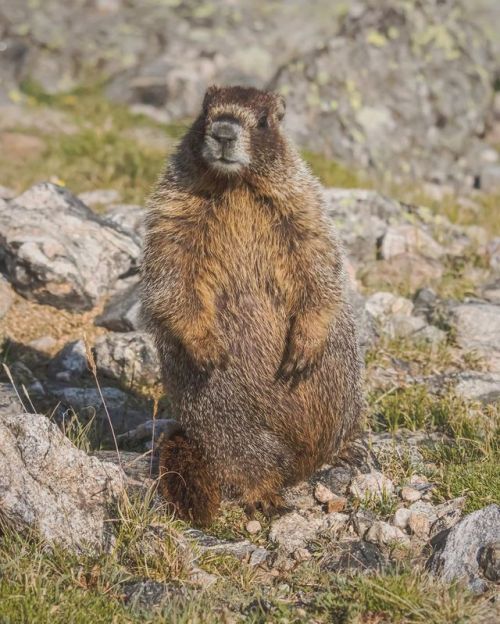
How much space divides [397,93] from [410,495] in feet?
23.3

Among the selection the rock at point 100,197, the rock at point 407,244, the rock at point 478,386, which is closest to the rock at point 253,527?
the rock at point 478,386

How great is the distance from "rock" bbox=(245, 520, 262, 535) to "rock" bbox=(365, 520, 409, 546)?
571 millimetres

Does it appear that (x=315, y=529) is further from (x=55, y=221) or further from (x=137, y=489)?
(x=55, y=221)

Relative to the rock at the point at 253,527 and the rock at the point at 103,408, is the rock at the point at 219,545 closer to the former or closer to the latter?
the rock at the point at 253,527

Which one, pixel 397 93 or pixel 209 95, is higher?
pixel 397 93

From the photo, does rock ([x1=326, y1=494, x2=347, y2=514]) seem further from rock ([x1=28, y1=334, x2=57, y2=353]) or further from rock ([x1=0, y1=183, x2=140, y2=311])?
rock ([x1=0, y1=183, x2=140, y2=311])

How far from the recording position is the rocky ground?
391 centimetres

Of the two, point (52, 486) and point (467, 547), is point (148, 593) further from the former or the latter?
point (467, 547)

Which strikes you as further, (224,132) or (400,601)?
(224,132)

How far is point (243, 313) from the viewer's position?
15.6ft

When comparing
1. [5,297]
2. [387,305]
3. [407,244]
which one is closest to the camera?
[5,297]

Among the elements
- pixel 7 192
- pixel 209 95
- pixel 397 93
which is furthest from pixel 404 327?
pixel 397 93

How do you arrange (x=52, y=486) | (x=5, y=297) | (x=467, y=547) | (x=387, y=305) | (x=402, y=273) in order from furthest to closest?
(x=402, y=273)
(x=387, y=305)
(x=5, y=297)
(x=52, y=486)
(x=467, y=547)

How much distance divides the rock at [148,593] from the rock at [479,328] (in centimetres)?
325
